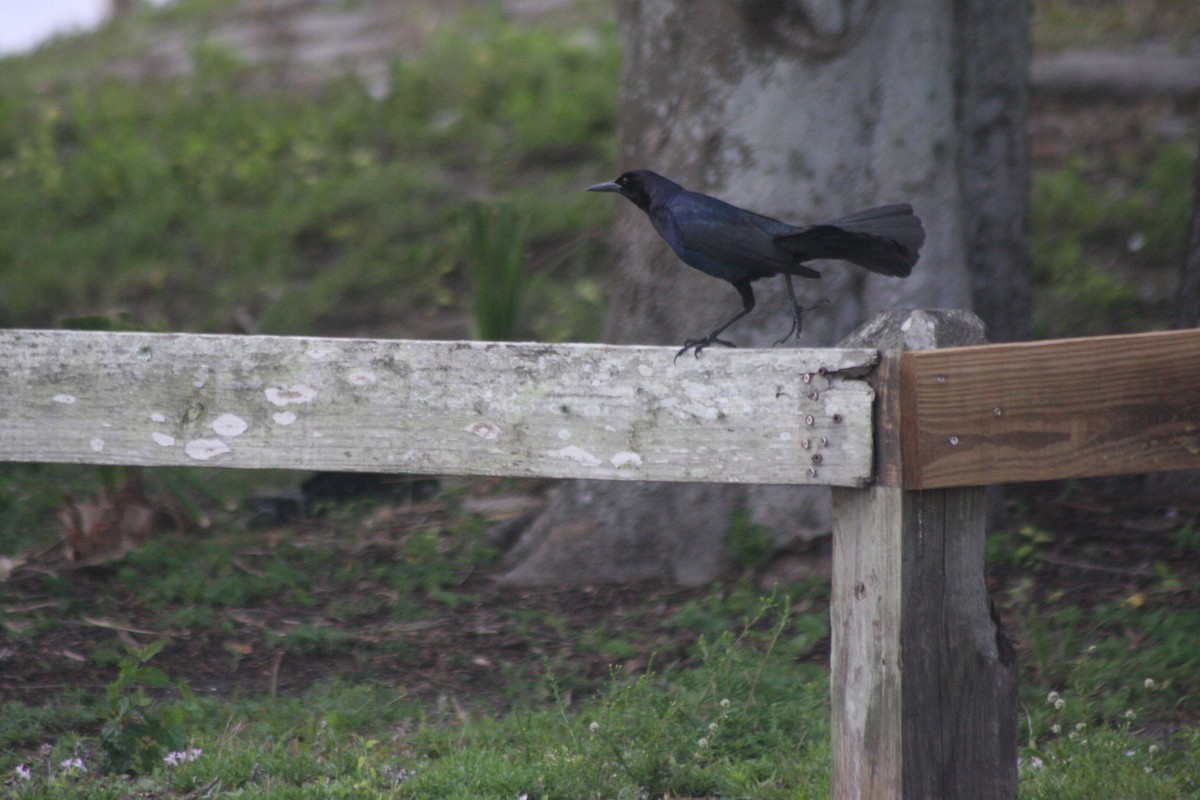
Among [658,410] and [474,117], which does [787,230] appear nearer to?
[658,410]

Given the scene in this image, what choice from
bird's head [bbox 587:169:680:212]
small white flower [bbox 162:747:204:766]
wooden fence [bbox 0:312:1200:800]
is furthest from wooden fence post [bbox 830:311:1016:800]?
small white flower [bbox 162:747:204:766]

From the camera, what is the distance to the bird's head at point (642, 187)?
3820mm

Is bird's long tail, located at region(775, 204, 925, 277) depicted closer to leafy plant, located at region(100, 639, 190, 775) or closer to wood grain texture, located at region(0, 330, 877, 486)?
wood grain texture, located at region(0, 330, 877, 486)

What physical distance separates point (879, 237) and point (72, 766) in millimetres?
2232

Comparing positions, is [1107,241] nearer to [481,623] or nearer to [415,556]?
[415,556]

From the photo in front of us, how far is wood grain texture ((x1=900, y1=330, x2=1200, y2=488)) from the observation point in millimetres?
2336

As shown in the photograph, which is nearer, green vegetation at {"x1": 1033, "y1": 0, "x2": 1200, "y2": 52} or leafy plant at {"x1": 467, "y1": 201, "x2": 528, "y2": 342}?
leafy plant at {"x1": 467, "y1": 201, "x2": 528, "y2": 342}

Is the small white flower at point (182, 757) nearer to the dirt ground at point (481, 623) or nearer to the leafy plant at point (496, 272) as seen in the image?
the dirt ground at point (481, 623)

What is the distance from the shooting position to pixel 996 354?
2.36 m

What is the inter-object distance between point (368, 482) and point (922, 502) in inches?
161

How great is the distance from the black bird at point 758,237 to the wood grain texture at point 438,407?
1.10ft

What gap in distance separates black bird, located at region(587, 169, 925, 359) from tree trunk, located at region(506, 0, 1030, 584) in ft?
3.95

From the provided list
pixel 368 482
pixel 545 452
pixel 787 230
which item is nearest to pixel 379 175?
pixel 368 482

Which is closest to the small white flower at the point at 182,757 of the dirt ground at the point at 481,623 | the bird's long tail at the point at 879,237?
the dirt ground at the point at 481,623
